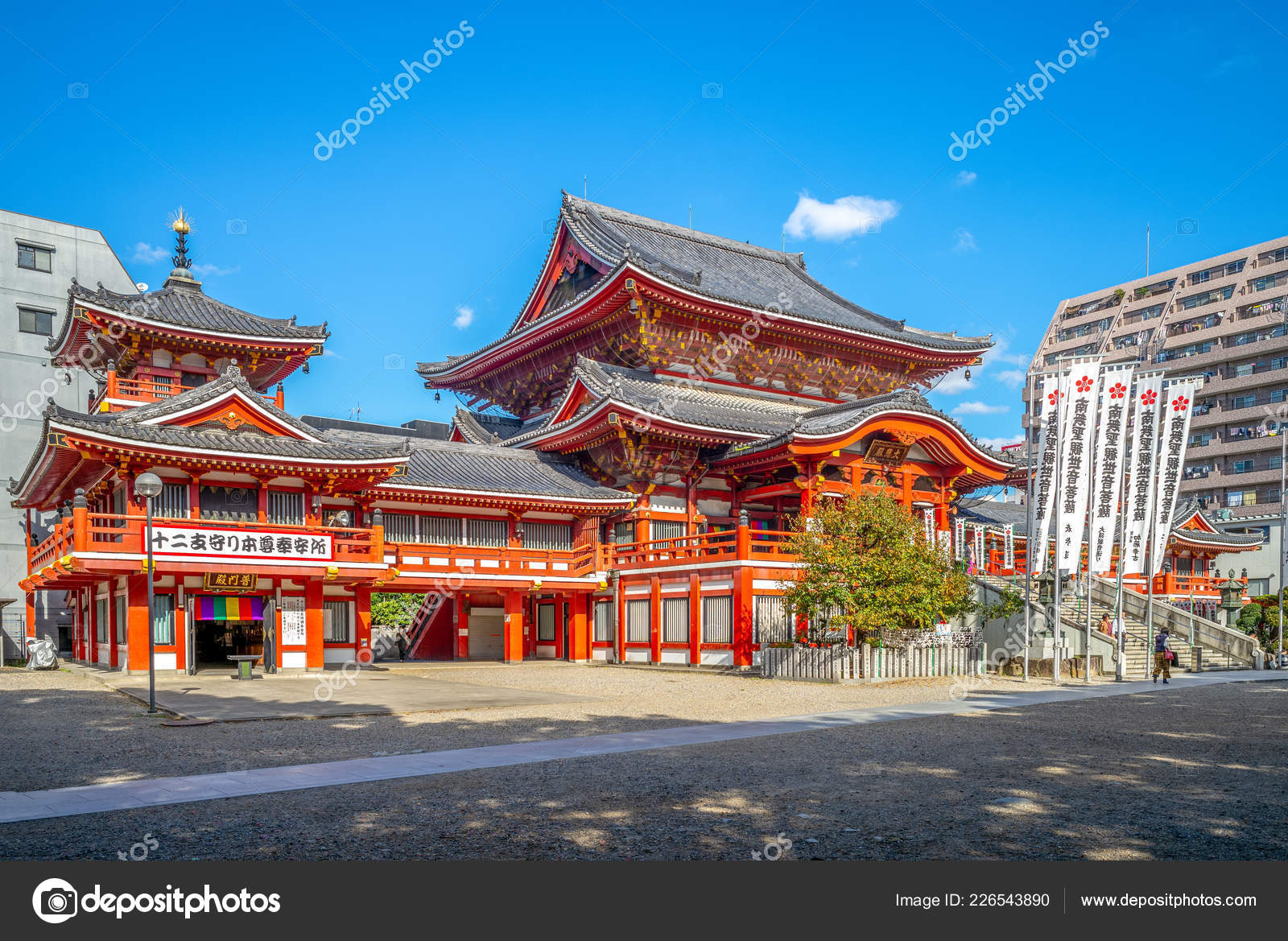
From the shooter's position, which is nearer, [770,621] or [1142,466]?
[1142,466]

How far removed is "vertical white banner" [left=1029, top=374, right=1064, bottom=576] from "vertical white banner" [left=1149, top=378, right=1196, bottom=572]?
9.82 ft

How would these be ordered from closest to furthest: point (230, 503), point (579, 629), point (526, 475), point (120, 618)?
point (230, 503), point (120, 618), point (579, 629), point (526, 475)

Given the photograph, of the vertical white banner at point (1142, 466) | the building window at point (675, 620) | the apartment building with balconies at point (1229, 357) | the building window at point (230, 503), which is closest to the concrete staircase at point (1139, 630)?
the vertical white banner at point (1142, 466)

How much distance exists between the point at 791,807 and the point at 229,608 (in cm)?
2346

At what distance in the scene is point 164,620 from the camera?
2808 cm

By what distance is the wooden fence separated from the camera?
25562 millimetres

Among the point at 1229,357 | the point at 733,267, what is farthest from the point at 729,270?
the point at 1229,357

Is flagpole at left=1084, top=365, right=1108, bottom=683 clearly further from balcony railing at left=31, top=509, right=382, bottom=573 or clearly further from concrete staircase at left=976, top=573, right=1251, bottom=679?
balcony railing at left=31, top=509, right=382, bottom=573

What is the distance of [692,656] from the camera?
1235 inches

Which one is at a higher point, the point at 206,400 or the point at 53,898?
the point at 206,400

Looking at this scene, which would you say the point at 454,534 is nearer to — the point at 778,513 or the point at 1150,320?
the point at 778,513

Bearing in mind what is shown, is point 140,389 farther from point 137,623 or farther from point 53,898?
point 53,898

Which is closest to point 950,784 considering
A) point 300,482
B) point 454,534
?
point 300,482

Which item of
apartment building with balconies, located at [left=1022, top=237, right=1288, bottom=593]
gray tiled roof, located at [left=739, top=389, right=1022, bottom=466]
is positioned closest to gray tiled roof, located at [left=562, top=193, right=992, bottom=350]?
gray tiled roof, located at [left=739, top=389, right=1022, bottom=466]
